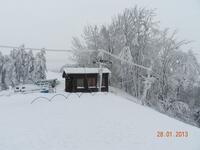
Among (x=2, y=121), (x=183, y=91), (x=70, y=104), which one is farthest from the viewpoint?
(x=183, y=91)

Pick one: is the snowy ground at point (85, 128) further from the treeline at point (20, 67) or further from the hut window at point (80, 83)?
the treeline at point (20, 67)

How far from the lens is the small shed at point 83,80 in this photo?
60.6 ft

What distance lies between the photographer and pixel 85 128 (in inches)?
295

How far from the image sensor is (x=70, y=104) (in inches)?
458

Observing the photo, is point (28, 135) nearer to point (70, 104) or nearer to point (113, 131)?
point (113, 131)

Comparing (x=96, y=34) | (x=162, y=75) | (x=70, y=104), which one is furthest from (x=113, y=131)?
(x=96, y=34)

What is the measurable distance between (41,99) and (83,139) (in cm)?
654

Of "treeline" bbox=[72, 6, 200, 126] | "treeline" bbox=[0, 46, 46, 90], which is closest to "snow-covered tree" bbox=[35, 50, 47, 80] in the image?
"treeline" bbox=[0, 46, 46, 90]

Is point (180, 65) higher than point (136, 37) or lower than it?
lower

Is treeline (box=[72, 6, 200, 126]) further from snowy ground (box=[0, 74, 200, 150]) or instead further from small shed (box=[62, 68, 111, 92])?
snowy ground (box=[0, 74, 200, 150])

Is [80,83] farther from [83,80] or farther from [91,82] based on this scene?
[91,82]

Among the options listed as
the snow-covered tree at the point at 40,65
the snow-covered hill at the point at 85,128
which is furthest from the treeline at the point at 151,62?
the snow-covered hill at the point at 85,128

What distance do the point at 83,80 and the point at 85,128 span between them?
11.5 meters

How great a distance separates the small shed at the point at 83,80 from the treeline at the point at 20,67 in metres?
5.84
